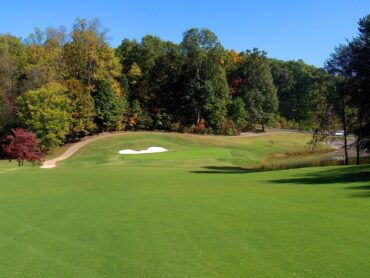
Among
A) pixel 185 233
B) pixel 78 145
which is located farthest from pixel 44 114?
pixel 185 233

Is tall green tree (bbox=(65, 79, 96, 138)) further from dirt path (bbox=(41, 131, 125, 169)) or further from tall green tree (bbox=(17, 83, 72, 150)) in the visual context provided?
tall green tree (bbox=(17, 83, 72, 150))

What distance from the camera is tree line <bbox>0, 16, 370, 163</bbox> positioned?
205 feet

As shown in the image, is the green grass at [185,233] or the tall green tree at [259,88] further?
the tall green tree at [259,88]

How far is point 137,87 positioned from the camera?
88.4 metres

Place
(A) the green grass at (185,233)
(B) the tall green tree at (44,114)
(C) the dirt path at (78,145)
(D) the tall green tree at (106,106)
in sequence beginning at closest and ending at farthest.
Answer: (A) the green grass at (185,233)
(C) the dirt path at (78,145)
(B) the tall green tree at (44,114)
(D) the tall green tree at (106,106)

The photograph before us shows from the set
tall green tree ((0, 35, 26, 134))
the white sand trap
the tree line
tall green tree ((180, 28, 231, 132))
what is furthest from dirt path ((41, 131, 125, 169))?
tall green tree ((180, 28, 231, 132))

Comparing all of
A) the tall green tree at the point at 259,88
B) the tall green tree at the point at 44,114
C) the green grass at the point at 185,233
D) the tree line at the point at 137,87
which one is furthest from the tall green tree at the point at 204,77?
the green grass at the point at 185,233

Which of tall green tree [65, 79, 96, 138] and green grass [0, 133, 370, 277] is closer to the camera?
green grass [0, 133, 370, 277]

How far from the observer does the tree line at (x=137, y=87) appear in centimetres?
6259

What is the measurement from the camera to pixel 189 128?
287ft

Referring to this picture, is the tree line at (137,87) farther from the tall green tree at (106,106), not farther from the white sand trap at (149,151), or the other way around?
the white sand trap at (149,151)

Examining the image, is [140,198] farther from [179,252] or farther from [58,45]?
[58,45]

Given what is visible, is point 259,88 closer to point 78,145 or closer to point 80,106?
point 80,106

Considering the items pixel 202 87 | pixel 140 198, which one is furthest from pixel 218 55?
pixel 140 198
